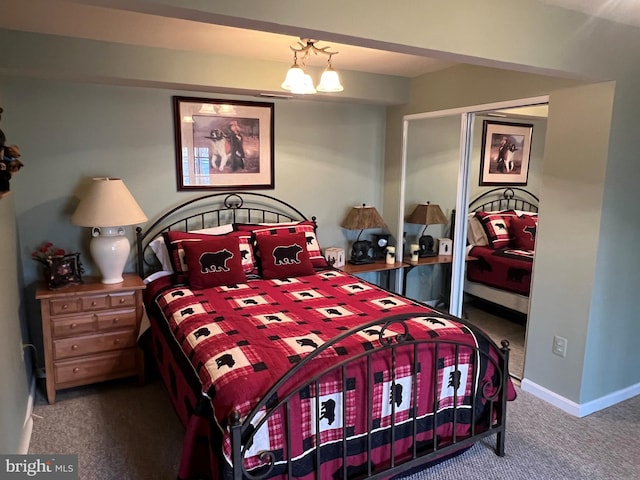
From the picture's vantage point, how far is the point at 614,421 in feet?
8.97

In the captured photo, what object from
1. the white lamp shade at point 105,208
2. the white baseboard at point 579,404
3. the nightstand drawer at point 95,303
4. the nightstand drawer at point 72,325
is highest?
the white lamp shade at point 105,208

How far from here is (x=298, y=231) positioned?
143 inches

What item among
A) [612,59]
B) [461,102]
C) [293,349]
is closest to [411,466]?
[293,349]

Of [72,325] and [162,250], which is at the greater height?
[162,250]

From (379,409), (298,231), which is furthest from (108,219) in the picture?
(379,409)

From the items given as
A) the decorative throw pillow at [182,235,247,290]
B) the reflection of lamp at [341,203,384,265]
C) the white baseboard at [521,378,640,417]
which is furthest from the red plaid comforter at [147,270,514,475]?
the reflection of lamp at [341,203,384,265]

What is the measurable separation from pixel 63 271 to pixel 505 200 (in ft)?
10.3

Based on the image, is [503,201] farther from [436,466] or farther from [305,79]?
[436,466]

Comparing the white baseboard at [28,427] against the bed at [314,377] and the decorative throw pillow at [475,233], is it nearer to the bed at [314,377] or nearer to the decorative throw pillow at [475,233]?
the bed at [314,377]

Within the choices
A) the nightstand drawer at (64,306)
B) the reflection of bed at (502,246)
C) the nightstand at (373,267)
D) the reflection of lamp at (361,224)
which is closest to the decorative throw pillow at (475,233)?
the reflection of bed at (502,246)

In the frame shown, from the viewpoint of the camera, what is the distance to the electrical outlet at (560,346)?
2829 mm

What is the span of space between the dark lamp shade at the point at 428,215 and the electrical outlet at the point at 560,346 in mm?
1372

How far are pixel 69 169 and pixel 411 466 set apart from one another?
2.90 m

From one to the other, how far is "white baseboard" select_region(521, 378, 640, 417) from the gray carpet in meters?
0.04
